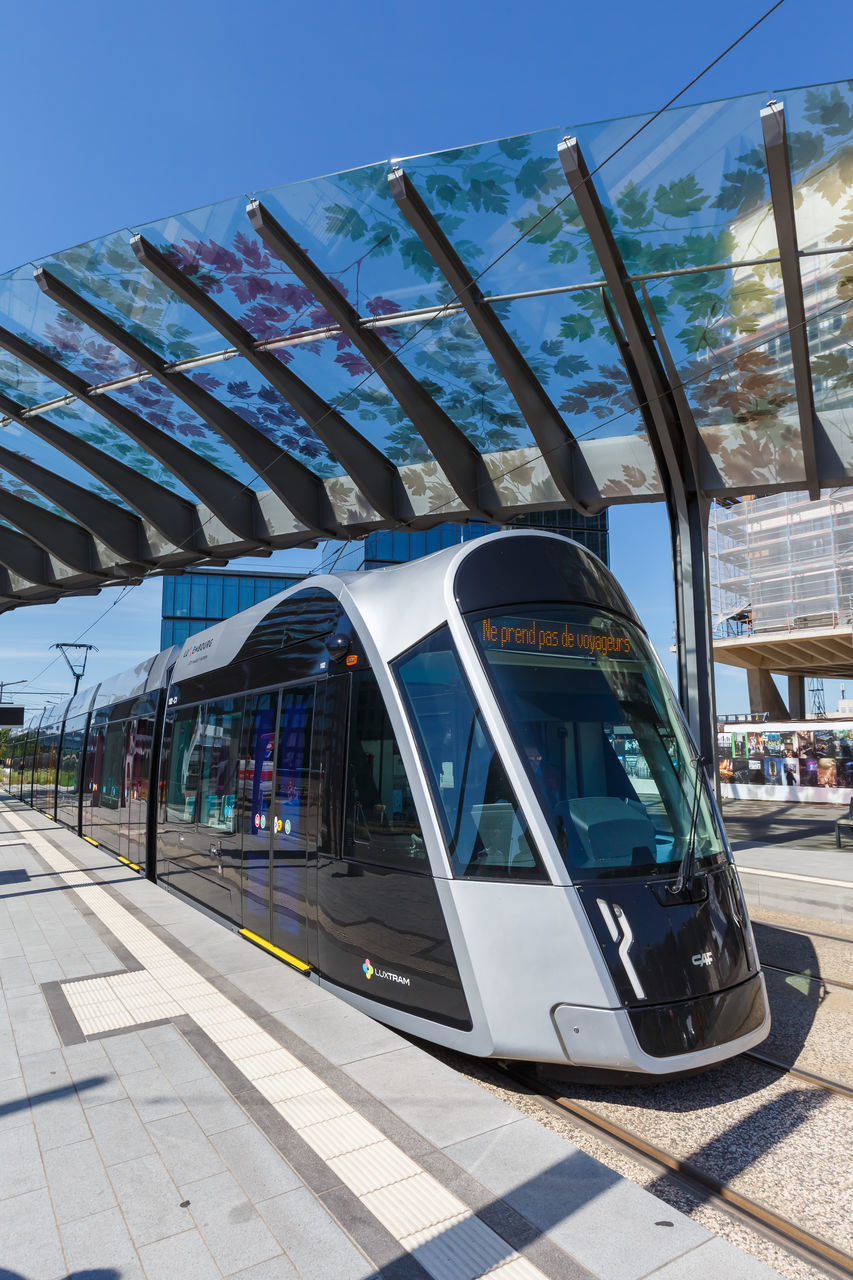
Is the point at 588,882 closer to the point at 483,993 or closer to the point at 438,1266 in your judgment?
the point at 483,993

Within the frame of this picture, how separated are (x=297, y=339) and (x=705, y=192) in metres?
5.51

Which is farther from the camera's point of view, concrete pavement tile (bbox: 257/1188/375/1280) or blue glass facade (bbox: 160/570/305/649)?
blue glass facade (bbox: 160/570/305/649)

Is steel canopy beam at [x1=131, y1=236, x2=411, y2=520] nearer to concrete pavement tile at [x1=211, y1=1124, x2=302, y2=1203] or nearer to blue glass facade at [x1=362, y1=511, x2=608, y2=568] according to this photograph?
concrete pavement tile at [x1=211, y1=1124, x2=302, y2=1203]

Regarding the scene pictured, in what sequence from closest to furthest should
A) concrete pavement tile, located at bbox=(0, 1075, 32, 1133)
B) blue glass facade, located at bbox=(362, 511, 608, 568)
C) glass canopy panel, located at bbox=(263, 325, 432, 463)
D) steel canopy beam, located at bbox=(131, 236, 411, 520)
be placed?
1. concrete pavement tile, located at bbox=(0, 1075, 32, 1133)
2. steel canopy beam, located at bbox=(131, 236, 411, 520)
3. glass canopy panel, located at bbox=(263, 325, 432, 463)
4. blue glass facade, located at bbox=(362, 511, 608, 568)

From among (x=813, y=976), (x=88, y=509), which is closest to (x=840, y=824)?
(x=813, y=976)

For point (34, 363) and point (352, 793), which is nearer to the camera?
point (352, 793)

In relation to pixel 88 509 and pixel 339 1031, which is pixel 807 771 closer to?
pixel 88 509

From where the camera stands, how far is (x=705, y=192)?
29.1 feet

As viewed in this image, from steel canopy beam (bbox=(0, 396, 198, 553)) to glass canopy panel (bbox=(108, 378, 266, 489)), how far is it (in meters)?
1.73

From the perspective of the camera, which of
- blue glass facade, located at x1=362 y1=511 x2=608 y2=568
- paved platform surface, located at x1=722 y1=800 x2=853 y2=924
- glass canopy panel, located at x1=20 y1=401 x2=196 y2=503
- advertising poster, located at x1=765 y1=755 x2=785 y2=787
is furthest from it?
blue glass facade, located at x1=362 y1=511 x2=608 y2=568

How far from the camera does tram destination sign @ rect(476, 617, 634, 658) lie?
503 centimetres

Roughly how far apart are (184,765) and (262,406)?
6.23 m

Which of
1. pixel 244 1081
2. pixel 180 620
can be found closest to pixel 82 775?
pixel 244 1081

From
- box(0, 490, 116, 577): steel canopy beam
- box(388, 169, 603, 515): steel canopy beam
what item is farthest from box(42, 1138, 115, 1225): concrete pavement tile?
box(0, 490, 116, 577): steel canopy beam
